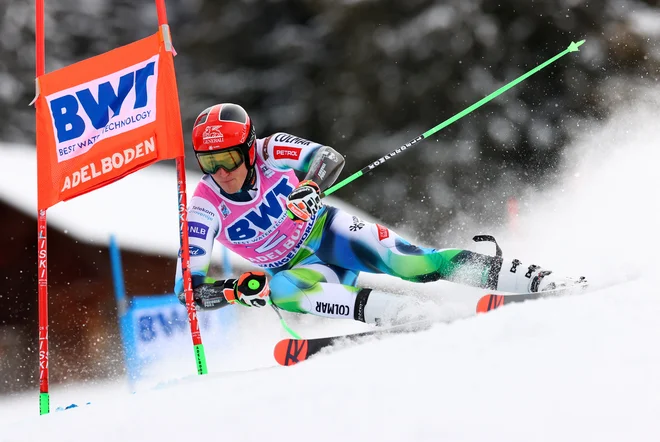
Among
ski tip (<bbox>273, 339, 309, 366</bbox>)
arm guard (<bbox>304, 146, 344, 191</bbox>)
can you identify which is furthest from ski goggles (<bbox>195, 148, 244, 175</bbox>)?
ski tip (<bbox>273, 339, 309, 366</bbox>)

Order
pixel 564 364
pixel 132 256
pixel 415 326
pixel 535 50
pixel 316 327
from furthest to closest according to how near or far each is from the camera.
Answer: pixel 535 50 → pixel 132 256 → pixel 316 327 → pixel 415 326 → pixel 564 364

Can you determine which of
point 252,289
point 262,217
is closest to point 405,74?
point 262,217

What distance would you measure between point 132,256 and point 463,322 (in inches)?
190

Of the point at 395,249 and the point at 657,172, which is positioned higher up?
the point at 657,172

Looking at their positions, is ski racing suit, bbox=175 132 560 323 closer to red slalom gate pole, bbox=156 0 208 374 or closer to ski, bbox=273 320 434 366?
red slalom gate pole, bbox=156 0 208 374

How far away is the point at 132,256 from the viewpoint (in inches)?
261

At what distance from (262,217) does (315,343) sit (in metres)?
0.86

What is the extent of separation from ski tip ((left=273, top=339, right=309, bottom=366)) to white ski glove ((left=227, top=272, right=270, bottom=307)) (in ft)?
0.84

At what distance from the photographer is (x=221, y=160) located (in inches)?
133

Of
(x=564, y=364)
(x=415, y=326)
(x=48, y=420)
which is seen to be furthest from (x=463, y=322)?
(x=48, y=420)

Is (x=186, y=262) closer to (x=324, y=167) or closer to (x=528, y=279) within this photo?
(x=324, y=167)

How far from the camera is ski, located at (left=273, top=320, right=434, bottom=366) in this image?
2.72 metres

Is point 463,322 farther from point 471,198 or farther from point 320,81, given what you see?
point 320,81

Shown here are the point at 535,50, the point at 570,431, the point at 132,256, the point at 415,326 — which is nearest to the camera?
the point at 570,431
